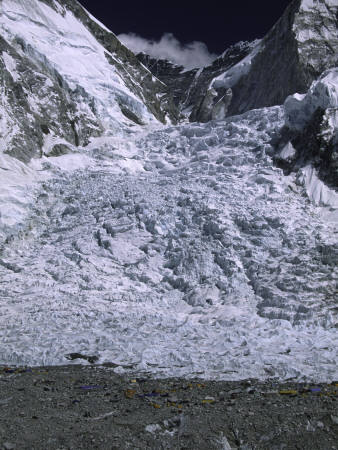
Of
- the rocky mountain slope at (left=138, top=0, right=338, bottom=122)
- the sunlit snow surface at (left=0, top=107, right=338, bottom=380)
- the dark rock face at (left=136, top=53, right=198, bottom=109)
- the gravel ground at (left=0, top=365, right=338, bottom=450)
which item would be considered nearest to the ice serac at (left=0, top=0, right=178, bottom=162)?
the sunlit snow surface at (left=0, top=107, right=338, bottom=380)

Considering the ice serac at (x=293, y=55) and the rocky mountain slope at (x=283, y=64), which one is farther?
the rocky mountain slope at (x=283, y=64)

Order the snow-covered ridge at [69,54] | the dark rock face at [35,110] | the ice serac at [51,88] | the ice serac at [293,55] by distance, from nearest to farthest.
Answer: the dark rock face at [35,110] → the ice serac at [51,88] → the snow-covered ridge at [69,54] → the ice serac at [293,55]

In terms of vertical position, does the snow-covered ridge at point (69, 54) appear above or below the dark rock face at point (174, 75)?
below

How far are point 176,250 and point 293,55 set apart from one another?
3448 cm

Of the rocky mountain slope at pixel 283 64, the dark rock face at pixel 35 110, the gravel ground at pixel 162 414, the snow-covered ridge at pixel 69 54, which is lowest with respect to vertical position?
the gravel ground at pixel 162 414

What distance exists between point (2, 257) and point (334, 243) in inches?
444

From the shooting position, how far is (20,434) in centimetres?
504

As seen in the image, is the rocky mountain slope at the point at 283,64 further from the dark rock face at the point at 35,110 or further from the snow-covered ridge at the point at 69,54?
the dark rock face at the point at 35,110

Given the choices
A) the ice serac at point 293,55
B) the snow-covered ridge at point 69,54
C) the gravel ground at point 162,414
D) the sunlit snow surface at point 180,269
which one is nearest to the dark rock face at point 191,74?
the ice serac at point 293,55

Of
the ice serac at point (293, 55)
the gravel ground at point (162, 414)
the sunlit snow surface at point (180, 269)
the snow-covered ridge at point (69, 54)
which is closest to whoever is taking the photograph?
the gravel ground at point (162, 414)

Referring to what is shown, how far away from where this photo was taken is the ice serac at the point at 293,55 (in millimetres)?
40562

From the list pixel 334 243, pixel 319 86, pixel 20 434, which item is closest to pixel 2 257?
pixel 20 434

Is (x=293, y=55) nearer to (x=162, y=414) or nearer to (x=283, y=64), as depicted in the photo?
(x=283, y=64)

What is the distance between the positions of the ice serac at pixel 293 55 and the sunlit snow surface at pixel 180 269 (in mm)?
22284
